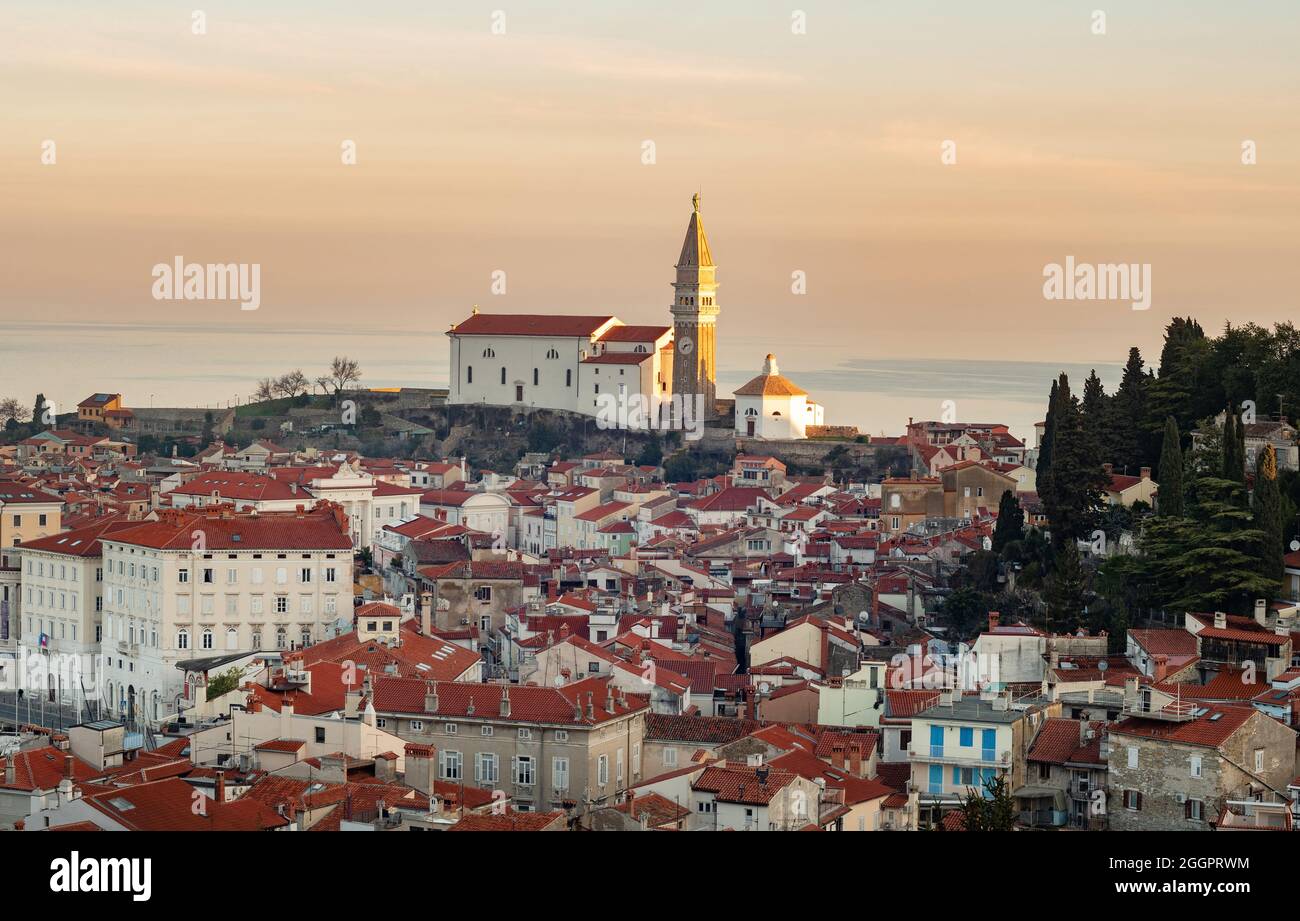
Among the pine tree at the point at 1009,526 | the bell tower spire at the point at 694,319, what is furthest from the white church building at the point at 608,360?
the pine tree at the point at 1009,526

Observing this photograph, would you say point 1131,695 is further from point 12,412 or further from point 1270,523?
point 12,412

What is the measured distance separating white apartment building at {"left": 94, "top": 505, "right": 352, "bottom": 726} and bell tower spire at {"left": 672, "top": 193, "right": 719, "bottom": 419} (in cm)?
5149

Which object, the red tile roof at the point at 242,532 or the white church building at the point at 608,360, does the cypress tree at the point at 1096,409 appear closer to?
the red tile roof at the point at 242,532

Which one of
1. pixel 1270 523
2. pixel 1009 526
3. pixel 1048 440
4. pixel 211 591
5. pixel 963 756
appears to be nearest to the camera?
pixel 963 756

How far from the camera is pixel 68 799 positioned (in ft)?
76.9

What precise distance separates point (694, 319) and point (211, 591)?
179ft

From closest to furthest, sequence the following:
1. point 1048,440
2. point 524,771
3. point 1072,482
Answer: point 524,771, point 1072,482, point 1048,440

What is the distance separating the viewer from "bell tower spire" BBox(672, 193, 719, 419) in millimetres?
99250

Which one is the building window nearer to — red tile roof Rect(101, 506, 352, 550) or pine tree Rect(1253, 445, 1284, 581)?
pine tree Rect(1253, 445, 1284, 581)

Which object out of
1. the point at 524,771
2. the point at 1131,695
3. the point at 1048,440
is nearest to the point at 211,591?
the point at 524,771

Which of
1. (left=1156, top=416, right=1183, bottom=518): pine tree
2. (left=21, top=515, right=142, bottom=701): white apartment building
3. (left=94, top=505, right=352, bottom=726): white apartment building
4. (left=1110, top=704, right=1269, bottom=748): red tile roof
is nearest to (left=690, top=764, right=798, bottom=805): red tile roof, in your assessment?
(left=1110, top=704, right=1269, bottom=748): red tile roof

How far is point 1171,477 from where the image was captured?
4016cm

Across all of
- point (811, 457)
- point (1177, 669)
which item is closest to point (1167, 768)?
point (1177, 669)
